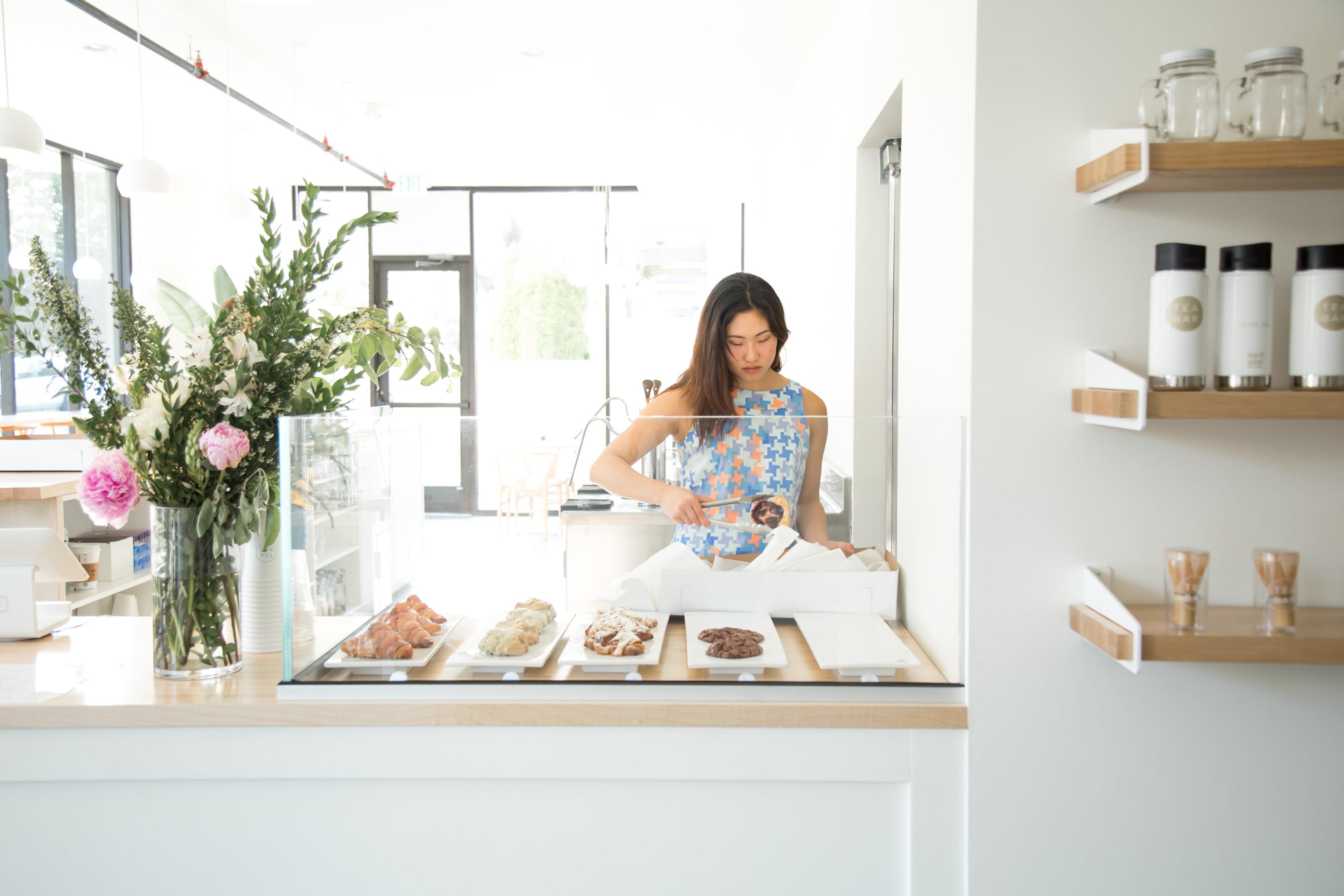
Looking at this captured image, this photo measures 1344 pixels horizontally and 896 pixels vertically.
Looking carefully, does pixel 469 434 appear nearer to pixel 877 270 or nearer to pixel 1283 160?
pixel 1283 160

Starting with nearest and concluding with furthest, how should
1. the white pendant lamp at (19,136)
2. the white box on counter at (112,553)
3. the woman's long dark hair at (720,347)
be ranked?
1. the woman's long dark hair at (720,347)
2. the white pendant lamp at (19,136)
3. the white box on counter at (112,553)

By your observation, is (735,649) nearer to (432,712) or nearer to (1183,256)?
(432,712)

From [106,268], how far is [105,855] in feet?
20.7

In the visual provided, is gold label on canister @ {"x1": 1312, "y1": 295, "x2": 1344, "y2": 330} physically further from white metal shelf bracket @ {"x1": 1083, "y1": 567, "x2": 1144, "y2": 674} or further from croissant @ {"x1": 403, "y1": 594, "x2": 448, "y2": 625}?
croissant @ {"x1": 403, "y1": 594, "x2": 448, "y2": 625}


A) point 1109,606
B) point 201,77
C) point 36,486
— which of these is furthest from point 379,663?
point 201,77

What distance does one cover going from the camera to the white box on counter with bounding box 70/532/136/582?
141 inches

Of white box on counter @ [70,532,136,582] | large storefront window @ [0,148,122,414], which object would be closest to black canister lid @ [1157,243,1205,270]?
white box on counter @ [70,532,136,582]

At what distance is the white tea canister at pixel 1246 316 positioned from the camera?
3.75 feet

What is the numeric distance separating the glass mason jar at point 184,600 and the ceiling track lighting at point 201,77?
7.30 ft

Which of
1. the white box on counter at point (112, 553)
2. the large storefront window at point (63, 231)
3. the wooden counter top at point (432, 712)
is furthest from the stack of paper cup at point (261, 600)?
the large storefront window at point (63, 231)

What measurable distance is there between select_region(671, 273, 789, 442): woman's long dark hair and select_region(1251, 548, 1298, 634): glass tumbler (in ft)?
2.44

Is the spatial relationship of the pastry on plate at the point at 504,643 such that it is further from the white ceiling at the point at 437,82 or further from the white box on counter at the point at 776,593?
the white ceiling at the point at 437,82

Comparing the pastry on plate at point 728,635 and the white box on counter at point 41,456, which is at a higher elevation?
the white box on counter at point 41,456

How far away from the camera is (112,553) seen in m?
3.62
